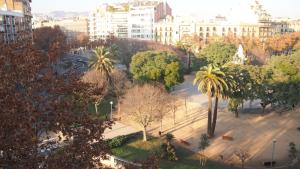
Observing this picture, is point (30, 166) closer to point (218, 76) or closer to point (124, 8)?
point (218, 76)

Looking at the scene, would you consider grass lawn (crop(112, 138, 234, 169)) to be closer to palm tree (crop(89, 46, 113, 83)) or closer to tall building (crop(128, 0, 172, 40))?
palm tree (crop(89, 46, 113, 83))

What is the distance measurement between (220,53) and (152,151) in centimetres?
4570

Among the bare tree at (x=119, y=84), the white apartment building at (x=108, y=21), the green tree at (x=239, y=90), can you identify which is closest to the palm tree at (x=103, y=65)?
the bare tree at (x=119, y=84)

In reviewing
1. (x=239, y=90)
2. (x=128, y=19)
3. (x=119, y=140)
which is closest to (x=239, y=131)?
(x=239, y=90)

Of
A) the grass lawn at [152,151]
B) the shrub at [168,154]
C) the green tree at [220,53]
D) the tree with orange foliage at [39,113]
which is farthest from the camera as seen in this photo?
the green tree at [220,53]

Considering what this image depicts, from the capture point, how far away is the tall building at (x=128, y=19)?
13975 cm

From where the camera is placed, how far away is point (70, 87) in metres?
11.4

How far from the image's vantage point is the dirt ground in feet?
110

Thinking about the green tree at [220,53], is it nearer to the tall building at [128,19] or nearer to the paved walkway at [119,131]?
the paved walkway at [119,131]

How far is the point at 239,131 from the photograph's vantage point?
1551 inches

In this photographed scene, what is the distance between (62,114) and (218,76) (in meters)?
26.6

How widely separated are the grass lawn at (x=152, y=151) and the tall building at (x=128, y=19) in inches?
3885

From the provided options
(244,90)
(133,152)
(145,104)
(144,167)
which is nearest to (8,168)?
(144,167)

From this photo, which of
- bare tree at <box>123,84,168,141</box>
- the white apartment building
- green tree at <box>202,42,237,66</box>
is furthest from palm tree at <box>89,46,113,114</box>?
the white apartment building
